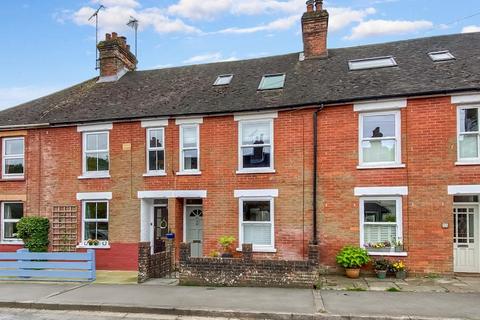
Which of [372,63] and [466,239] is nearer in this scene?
[466,239]

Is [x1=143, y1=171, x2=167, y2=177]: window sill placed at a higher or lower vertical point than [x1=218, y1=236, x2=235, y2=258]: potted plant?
higher

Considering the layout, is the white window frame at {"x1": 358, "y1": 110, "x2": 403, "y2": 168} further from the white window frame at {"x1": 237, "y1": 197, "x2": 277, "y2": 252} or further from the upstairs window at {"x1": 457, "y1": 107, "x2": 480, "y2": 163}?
the white window frame at {"x1": 237, "y1": 197, "x2": 277, "y2": 252}

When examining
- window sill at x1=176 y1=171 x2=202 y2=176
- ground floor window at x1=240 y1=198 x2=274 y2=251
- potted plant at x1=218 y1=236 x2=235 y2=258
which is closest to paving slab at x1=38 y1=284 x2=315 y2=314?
potted plant at x1=218 y1=236 x2=235 y2=258

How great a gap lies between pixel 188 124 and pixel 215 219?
11.2ft

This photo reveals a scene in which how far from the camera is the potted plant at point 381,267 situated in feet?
38.4

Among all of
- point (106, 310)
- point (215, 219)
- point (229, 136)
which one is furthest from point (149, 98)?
point (106, 310)

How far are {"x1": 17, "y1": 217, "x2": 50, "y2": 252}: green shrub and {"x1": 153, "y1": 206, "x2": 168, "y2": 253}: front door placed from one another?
401cm

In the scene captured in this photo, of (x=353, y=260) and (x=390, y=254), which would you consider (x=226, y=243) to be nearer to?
(x=353, y=260)

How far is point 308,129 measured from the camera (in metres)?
13.0

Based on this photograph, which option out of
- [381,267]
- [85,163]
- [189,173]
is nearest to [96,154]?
[85,163]

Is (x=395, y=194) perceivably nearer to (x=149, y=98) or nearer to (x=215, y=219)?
(x=215, y=219)

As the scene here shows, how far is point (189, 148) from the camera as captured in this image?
561 inches

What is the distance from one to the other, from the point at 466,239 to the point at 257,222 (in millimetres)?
6447

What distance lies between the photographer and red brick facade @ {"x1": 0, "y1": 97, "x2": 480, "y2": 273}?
1185cm
